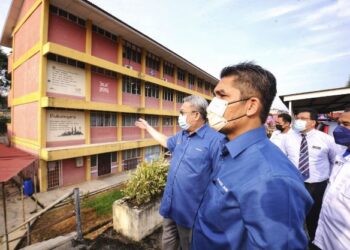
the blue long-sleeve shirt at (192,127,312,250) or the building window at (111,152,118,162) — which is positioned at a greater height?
the blue long-sleeve shirt at (192,127,312,250)

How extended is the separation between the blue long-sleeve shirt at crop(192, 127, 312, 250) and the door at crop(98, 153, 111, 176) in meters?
13.0

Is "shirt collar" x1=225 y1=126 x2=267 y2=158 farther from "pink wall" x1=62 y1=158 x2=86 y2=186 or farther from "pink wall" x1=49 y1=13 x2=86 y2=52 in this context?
"pink wall" x1=49 y1=13 x2=86 y2=52

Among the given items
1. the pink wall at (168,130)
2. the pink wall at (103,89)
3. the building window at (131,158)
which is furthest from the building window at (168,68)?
the building window at (131,158)

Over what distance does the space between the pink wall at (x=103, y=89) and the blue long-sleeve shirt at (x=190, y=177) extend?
37.0ft

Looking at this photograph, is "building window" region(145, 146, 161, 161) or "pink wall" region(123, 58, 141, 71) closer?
"pink wall" region(123, 58, 141, 71)

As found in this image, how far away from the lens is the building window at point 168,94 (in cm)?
1938

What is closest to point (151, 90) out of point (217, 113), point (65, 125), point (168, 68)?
point (168, 68)

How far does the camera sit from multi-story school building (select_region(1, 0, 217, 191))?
33.8ft

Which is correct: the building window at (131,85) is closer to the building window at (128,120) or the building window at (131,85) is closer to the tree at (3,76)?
the building window at (128,120)

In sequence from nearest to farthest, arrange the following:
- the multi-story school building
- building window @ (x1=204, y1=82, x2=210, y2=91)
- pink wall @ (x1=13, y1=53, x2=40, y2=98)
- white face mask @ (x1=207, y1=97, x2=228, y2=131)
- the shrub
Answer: white face mask @ (x1=207, y1=97, x2=228, y2=131)
the shrub
the multi-story school building
pink wall @ (x1=13, y1=53, x2=40, y2=98)
building window @ (x1=204, y1=82, x2=210, y2=91)

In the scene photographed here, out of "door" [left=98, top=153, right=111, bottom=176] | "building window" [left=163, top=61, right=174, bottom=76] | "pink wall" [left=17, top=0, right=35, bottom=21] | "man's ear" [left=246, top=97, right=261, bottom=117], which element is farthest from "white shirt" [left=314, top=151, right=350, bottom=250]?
"building window" [left=163, top=61, right=174, bottom=76]

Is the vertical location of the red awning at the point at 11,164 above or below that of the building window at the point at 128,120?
below

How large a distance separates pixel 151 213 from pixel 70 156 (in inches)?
325

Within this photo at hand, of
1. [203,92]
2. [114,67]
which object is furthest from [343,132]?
[203,92]
